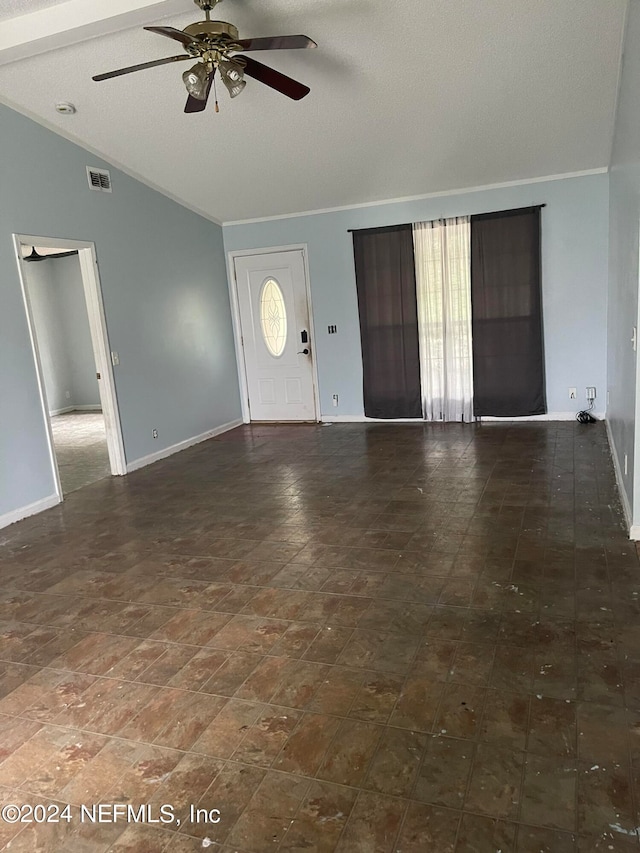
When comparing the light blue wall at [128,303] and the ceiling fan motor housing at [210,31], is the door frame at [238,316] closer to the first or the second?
the light blue wall at [128,303]

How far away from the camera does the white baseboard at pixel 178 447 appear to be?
18.9 ft

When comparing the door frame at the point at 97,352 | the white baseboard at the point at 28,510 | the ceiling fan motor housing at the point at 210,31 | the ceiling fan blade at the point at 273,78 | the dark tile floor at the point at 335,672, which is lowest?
the dark tile floor at the point at 335,672

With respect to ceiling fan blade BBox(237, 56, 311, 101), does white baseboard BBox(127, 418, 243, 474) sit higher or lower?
lower

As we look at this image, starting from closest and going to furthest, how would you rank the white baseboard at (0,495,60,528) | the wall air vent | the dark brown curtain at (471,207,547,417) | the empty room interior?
the empty room interior
the white baseboard at (0,495,60,528)
the wall air vent
the dark brown curtain at (471,207,547,417)

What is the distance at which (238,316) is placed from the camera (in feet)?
24.6

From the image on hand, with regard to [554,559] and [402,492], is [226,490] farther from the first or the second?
[554,559]

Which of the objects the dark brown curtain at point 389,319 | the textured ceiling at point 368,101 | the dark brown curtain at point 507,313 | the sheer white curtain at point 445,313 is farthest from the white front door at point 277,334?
the dark brown curtain at point 507,313

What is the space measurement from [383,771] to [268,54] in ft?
13.5

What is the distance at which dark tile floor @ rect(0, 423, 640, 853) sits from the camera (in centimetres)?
165

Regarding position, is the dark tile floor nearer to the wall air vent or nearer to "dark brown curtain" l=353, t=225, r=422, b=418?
"dark brown curtain" l=353, t=225, r=422, b=418

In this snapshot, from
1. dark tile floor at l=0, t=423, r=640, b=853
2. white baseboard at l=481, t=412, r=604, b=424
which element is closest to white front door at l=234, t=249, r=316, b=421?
white baseboard at l=481, t=412, r=604, b=424

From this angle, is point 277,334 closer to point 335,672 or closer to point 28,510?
point 28,510

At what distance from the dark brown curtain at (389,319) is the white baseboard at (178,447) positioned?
1.78 m

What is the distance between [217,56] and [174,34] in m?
0.29
